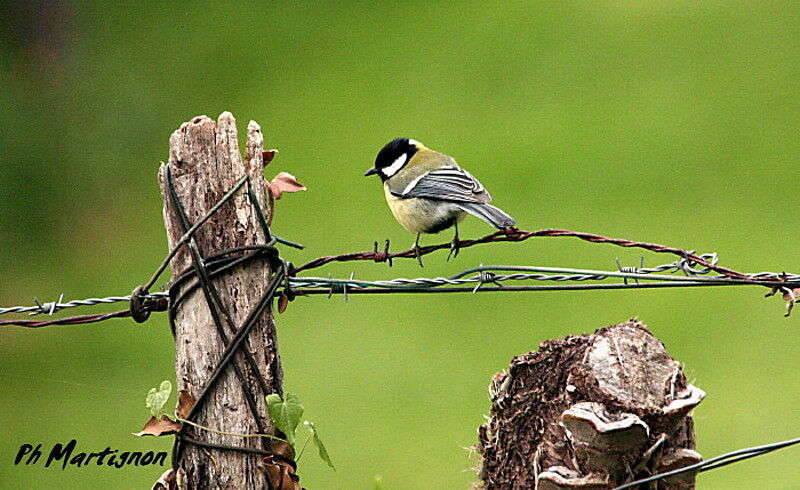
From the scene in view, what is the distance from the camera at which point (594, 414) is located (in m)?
2.64

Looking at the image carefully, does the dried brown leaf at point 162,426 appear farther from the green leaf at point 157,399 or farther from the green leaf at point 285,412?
the green leaf at point 285,412

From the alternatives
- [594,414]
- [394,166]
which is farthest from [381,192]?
→ [594,414]

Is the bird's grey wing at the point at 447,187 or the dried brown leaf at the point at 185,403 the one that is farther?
the bird's grey wing at the point at 447,187

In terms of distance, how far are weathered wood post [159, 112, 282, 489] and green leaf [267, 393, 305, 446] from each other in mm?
42

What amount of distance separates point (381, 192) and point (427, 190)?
314 inches

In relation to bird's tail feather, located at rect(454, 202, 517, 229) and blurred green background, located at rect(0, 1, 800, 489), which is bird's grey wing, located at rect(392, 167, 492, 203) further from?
blurred green background, located at rect(0, 1, 800, 489)

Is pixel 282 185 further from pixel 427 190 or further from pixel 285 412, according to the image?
A: pixel 427 190

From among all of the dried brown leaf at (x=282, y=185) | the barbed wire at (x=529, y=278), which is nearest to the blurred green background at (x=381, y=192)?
the barbed wire at (x=529, y=278)

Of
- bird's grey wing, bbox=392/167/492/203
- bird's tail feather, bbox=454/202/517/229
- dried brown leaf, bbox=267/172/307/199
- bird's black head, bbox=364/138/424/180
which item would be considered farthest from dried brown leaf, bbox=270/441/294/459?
bird's black head, bbox=364/138/424/180

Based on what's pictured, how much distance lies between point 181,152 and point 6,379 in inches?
368

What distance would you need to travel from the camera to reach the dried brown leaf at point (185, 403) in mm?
2842

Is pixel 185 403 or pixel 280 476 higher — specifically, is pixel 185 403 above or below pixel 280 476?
above

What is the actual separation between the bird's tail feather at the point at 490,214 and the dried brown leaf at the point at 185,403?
127 centimetres

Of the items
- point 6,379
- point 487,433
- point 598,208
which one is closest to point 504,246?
point 598,208
